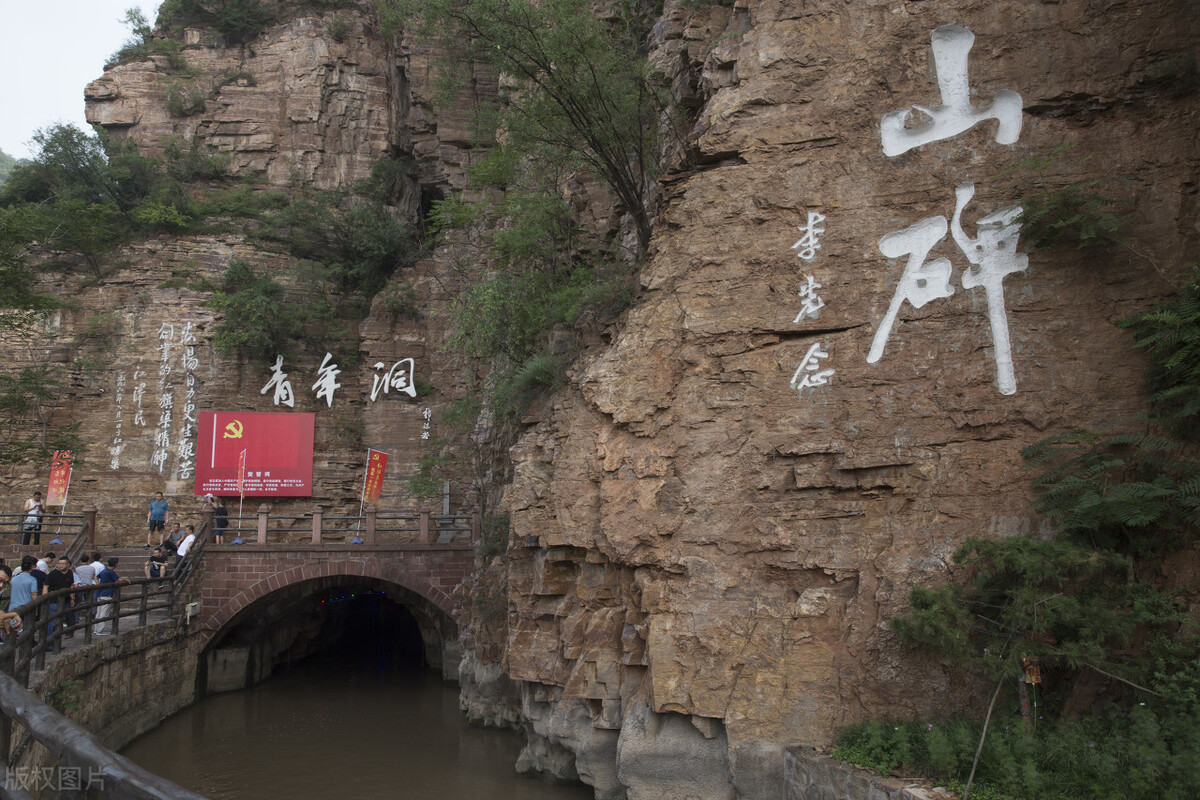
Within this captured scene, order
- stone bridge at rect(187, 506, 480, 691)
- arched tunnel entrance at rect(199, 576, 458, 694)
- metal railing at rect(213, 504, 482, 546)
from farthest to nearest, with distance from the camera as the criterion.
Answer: arched tunnel entrance at rect(199, 576, 458, 694) → metal railing at rect(213, 504, 482, 546) → stone bridge at rect(187, 506, 480, 691)

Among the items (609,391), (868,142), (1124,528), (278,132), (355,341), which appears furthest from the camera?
(278,132)

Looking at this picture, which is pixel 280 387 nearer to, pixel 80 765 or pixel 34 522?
pixel 34 522

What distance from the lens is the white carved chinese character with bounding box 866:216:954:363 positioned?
746 cm

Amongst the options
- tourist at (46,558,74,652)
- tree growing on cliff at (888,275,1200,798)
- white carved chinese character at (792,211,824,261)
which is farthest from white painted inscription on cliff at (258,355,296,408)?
tree growing on cliff at (888,275,1200,798)

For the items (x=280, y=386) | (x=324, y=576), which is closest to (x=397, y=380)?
(x=280, y=386)

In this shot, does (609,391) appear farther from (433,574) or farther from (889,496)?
(433,574)

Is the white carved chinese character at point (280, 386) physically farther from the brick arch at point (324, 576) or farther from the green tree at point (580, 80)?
the green tree at point (580, 80)

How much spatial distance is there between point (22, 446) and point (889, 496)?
42.0ft

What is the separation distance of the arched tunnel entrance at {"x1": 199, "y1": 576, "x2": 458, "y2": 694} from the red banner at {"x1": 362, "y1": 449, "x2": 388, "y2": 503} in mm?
1832

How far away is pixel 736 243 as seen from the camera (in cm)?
807

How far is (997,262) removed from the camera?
7.34 metres

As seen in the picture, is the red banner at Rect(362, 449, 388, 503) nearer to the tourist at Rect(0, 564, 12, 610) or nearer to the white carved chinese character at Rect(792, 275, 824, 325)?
the tourist at Rect(0, 564, 12, 610)

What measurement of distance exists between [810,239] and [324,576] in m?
12.0

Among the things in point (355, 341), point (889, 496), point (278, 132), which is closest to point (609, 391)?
point (889, 496)
